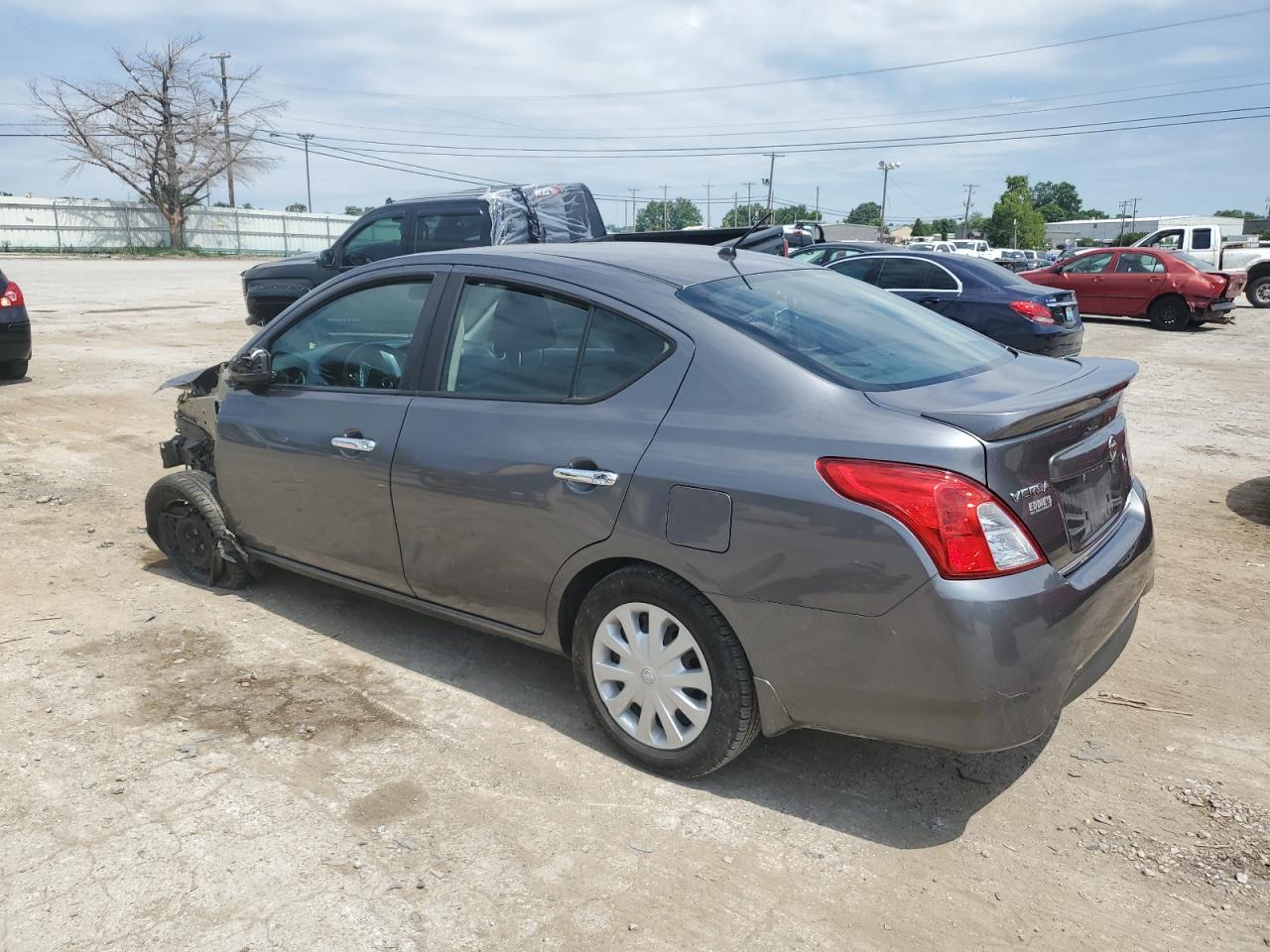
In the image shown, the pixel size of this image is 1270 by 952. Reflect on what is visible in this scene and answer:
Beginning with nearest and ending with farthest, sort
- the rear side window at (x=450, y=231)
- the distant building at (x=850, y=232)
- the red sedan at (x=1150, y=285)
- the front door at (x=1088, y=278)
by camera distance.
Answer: the rear side window at (x=450, y=231), the red sedan at (x=1150, y=285), the front door at (x=1088, y=278), the distant building at (x=850, y=232)

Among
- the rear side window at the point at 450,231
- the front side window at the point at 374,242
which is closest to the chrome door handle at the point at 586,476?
the rear side window at the point at 450,231

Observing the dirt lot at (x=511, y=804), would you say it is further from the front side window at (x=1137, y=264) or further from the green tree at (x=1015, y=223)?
the green tree at (x=1015, y=223)

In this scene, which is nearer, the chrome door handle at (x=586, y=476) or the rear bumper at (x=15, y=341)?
the chrome door handle at (x=586, y=476)

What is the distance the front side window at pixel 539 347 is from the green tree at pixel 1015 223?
98.9m

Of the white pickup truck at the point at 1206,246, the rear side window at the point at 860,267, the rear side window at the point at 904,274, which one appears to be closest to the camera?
the rear side window at the point at 904,274

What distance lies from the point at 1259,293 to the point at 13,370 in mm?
25094

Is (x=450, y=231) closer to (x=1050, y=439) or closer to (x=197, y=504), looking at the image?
(x=197, y=504)

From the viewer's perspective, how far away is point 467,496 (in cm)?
352

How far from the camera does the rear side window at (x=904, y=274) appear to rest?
12.9 metres

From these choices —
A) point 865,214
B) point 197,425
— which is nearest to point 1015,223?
point 865,214

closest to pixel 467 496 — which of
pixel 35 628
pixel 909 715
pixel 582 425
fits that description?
pixel 582 425

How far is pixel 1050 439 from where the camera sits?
2.81 m

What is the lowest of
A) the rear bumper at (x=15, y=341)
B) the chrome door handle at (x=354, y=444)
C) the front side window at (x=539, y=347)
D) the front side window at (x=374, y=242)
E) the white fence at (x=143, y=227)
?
the rear bumper at (x=15, y=341)

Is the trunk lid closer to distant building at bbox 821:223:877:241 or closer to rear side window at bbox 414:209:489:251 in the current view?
rear side window at bbox 414:209:489:251
